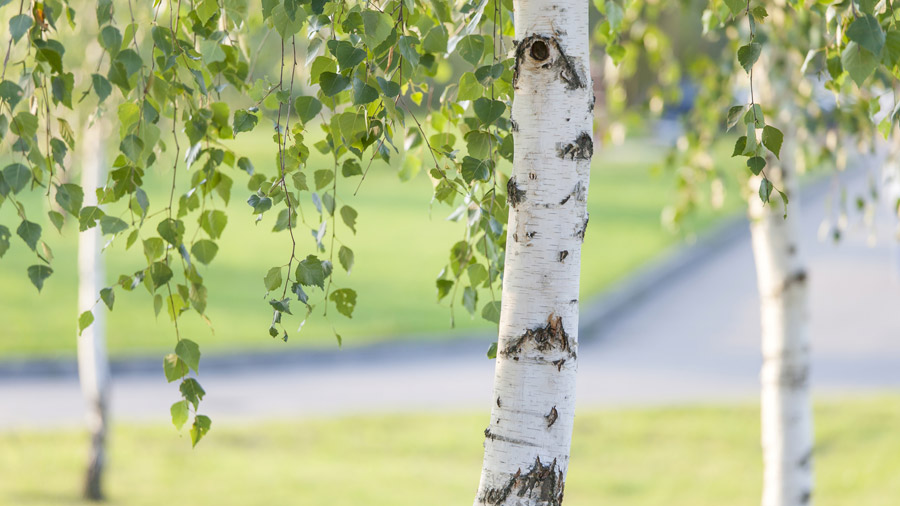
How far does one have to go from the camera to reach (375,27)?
1.53 metres

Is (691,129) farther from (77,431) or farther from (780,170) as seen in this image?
(77,431)

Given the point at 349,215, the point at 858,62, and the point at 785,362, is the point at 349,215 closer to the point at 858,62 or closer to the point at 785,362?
the point at 858,62

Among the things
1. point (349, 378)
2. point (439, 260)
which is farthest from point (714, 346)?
point (439, 260)

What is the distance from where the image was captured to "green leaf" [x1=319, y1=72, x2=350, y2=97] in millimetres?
1581

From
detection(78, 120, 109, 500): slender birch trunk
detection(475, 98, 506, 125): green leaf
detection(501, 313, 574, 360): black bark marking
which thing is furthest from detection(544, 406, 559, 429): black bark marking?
detection(78, 120, 109, 500): slender birch trunk

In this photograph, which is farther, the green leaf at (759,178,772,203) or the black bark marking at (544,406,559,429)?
the black bark marking at (544,406,559,429)

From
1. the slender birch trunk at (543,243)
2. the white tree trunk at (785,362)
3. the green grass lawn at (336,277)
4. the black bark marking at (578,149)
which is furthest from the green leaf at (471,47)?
the green grass lawn at (336,277)

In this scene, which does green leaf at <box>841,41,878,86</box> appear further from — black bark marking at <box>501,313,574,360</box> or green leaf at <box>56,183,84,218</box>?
green leaf at <box>56,183,84,218</box>

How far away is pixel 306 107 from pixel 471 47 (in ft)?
1.14

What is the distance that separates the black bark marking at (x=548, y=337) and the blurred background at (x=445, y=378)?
2.42ft

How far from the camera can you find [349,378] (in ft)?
27.2

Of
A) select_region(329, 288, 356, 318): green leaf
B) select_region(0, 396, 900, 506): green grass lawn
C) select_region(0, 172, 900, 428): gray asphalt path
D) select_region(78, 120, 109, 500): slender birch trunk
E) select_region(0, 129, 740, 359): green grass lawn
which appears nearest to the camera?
select_region(329, 288, 356, 318): green leaf

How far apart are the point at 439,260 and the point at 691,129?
361 inches

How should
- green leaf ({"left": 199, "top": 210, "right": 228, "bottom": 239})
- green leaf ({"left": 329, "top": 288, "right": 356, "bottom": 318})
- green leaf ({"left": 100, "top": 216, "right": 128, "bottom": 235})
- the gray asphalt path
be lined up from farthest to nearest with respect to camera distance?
1. the gray asphalt path
2. green leaf ({"left": 199, "top": 210, "right": 228, "bottom": 239})
3. green leaf ({"left": 329, "top": 288, "right": 356, "bottom": 318})
4. green leaf ({"left": 100, "top": 216, "right": 128, "bottom": 235})
